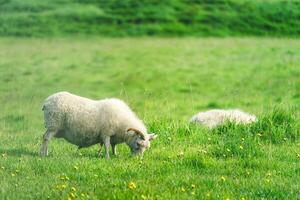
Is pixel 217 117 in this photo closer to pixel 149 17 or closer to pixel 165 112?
pixel 165 112

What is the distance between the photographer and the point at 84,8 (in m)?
54.8

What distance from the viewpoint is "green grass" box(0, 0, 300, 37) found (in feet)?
166

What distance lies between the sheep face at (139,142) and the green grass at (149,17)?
37.9 metres

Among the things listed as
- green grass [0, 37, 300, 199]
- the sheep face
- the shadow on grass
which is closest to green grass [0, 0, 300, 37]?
green grass [0, 37, 300, 199]

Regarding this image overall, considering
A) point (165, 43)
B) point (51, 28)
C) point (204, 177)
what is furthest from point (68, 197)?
point (51, 28)

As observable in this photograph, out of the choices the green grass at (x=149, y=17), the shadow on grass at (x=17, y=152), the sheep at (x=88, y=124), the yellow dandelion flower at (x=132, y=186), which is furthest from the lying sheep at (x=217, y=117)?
the green grass at (x=149, y=17)

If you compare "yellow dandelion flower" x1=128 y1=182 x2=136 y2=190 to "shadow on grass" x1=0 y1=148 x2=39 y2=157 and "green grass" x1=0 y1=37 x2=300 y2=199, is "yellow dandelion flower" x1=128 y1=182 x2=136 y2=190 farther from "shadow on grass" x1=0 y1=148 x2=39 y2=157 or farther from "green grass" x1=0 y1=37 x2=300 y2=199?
"shadow on grass" x1=0 y1=148 x2=39 y2=157

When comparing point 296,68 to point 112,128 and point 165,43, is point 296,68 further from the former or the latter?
point 112,128

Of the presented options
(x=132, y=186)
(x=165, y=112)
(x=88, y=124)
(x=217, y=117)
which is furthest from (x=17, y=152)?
(x=165, y=112)

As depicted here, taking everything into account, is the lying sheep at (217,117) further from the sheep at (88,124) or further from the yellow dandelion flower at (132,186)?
the yellow dandelion flower at (132,186)

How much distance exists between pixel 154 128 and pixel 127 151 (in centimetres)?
126

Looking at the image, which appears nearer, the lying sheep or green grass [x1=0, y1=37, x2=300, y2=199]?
green grass [x1=0, y1=37, x2=300, y2=199]

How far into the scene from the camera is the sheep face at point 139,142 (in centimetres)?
1159

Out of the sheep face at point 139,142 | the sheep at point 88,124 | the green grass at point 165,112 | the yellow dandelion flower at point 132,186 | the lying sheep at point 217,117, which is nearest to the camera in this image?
the yellow dandelion flower at point 132,186
